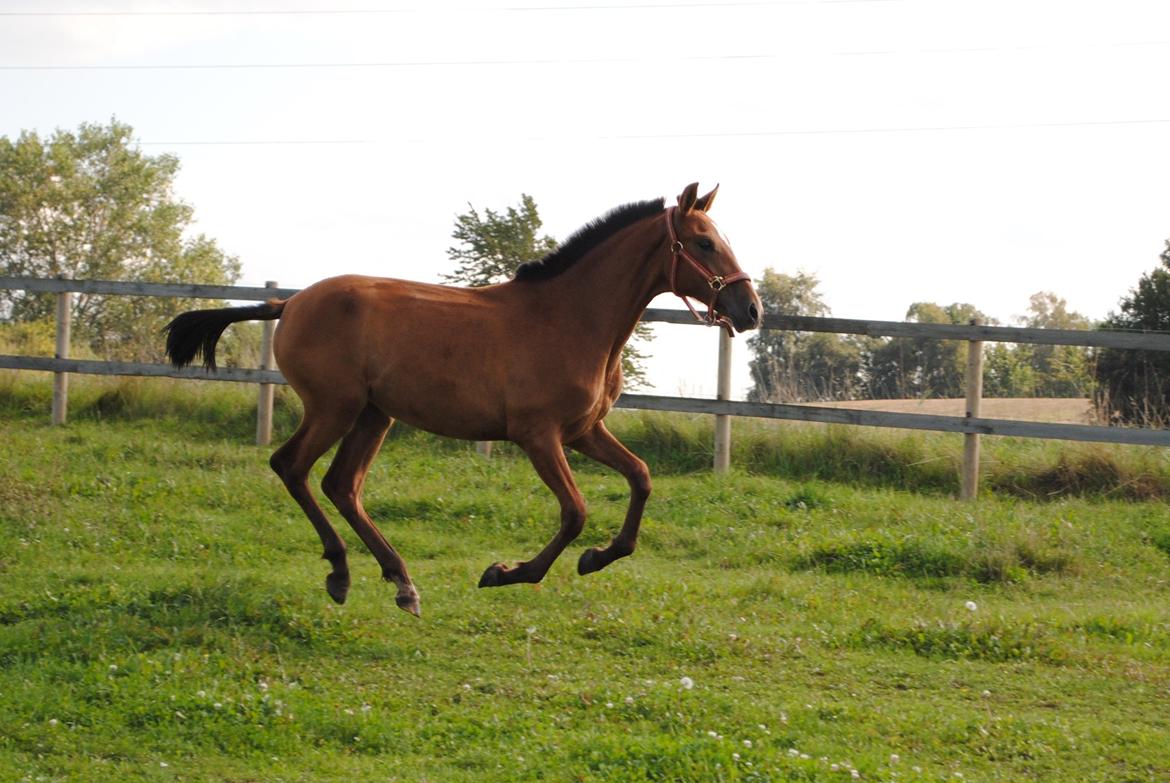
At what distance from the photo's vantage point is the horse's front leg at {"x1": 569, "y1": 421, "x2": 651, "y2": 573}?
6.77 meters

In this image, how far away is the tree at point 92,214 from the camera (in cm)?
3825

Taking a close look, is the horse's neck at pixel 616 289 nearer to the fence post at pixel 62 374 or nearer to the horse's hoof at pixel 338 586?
the horse's hoof at pixel 338 586

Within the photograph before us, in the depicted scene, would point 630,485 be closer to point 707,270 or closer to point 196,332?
point 707,270

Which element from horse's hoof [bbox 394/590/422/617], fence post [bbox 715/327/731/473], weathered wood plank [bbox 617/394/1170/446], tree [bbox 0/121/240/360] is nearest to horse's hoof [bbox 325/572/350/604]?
horse's hoof [bbox 394/590/422/617]

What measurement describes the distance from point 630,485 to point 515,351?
3.27 ft

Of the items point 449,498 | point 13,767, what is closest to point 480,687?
point 13,767

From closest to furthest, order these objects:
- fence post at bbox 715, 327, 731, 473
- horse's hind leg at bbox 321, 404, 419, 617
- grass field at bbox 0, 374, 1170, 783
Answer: grass field at bbox 0, 374, 1170, 783 < horse's hind leg at bbox 321, 404, 419, 617 < fence post at bbox 715, 327, 731, 473

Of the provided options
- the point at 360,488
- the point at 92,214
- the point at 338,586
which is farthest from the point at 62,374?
the point at 92,214

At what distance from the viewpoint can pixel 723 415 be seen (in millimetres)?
11820

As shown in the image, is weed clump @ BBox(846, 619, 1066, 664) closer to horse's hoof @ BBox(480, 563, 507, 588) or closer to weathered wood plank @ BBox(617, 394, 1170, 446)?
horse's hoof @ BBox(480, 563, 507, 588)

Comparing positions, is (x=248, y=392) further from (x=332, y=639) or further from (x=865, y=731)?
(x=865, y=731)

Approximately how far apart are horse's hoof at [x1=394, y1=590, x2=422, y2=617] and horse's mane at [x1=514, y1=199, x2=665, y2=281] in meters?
1.89

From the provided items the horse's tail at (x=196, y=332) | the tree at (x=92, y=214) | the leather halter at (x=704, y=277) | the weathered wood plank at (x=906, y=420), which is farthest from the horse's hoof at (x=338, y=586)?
the tree at (x=92, y=214)

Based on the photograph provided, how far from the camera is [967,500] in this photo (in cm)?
1102
